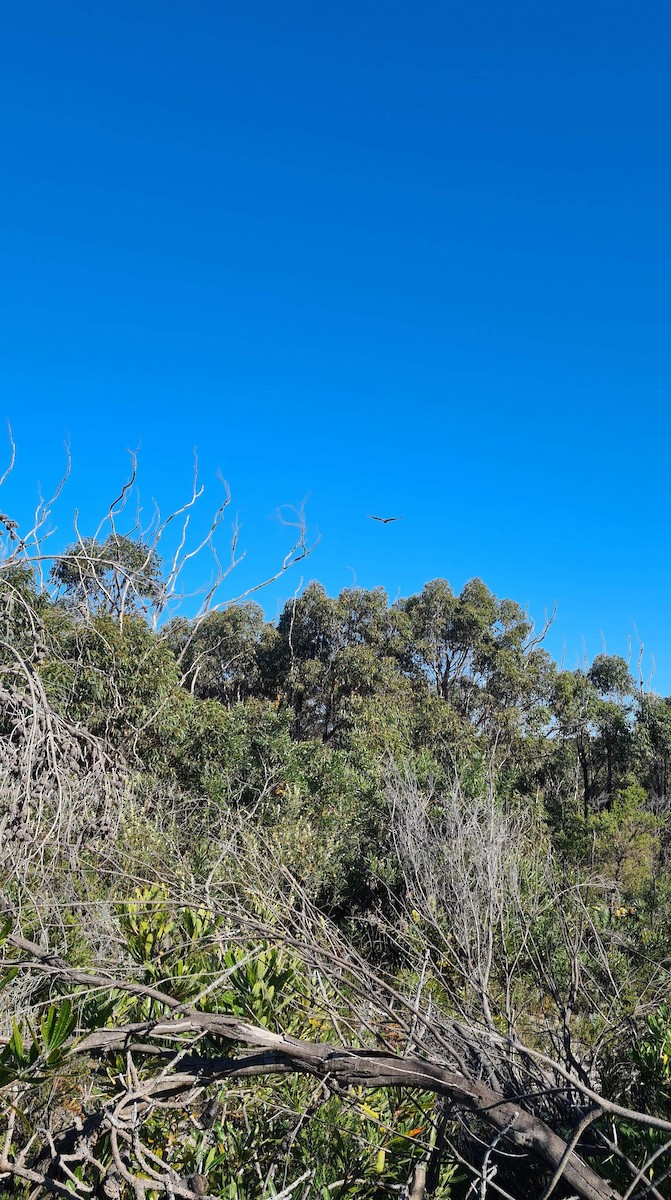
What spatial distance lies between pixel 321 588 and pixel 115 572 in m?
17.0

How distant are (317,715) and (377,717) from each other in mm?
7262

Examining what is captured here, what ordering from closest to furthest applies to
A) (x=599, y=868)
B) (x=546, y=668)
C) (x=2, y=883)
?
(x=2, y=883), (x=599, y=868), (x=546, y=668)

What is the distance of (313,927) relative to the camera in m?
3.29

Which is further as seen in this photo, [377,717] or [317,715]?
[317,715]

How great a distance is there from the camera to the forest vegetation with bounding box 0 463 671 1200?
1686 mm

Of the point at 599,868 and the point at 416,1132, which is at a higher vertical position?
the point at 599,868

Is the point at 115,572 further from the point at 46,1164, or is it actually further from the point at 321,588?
the point at 321,588

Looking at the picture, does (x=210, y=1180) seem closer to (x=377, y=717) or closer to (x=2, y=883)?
(x=2, y=883)

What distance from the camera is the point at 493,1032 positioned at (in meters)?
2.08

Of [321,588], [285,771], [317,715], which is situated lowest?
[285,771]

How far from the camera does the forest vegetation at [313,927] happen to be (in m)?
1.69

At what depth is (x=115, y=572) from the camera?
4637 mm

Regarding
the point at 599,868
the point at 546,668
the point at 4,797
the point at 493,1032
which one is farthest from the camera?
the point at 546,668

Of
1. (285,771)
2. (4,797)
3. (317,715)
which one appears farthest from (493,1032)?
(317,715)
